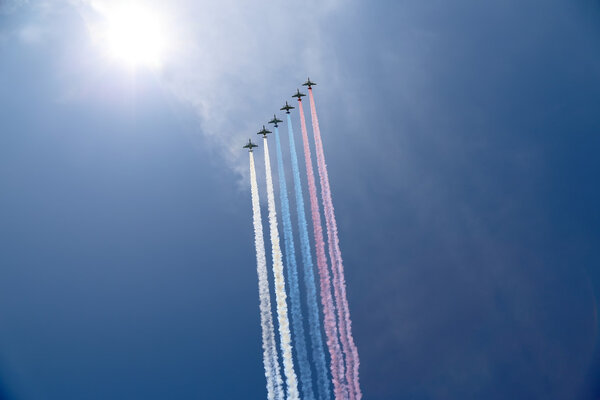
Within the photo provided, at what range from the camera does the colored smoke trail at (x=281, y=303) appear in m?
48.0

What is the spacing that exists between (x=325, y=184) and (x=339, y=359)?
21.9 meters

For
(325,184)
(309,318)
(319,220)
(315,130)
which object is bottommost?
(309,318)

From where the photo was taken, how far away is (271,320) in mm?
52438

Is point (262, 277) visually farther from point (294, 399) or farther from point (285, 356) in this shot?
point (294, 399)

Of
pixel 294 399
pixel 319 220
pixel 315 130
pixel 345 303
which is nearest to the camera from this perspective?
pixel 294 399

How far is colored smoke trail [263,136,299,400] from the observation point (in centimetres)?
4800

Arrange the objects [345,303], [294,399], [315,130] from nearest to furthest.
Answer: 1. [294,399]
2. [345,303]
3. [315,130]

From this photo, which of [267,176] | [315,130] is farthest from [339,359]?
[315,130]

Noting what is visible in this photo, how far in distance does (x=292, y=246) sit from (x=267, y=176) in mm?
11076

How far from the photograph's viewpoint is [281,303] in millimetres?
52562

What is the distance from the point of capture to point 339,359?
156ft

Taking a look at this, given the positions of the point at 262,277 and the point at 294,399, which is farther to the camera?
the point at 262,277

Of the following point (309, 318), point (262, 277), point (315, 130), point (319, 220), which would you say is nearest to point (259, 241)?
point (262, 277)

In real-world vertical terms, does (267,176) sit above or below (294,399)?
above
